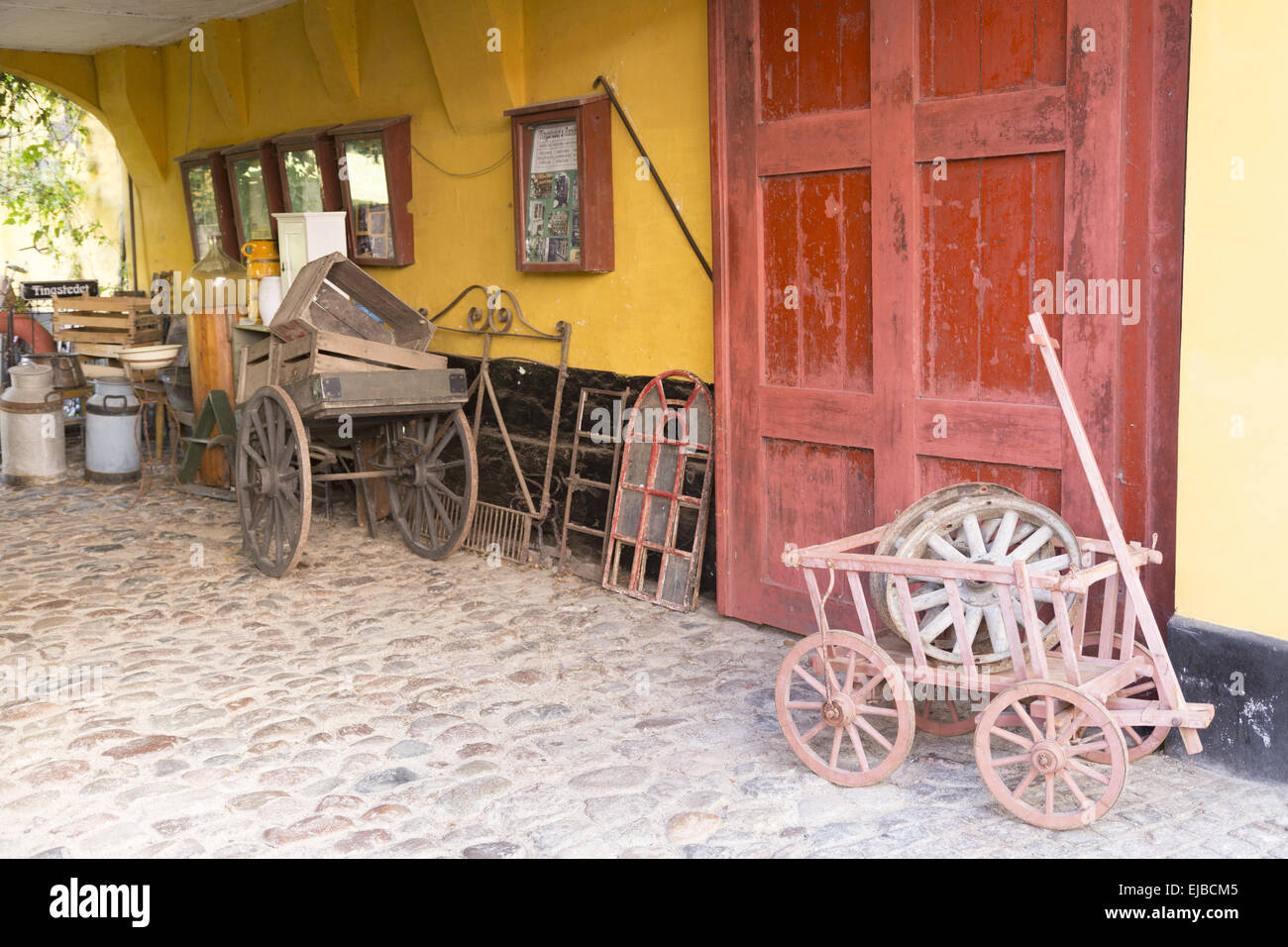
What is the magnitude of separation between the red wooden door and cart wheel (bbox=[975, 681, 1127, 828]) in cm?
92

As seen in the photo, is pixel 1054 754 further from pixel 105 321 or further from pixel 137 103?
pixel 137 103

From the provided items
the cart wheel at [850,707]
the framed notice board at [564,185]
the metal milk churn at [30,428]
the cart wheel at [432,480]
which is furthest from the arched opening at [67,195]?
the cart wheel at [850,707]

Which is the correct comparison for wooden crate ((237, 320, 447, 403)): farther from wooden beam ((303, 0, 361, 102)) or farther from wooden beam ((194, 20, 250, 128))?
wooden beam ((194, 20, 250, 128))

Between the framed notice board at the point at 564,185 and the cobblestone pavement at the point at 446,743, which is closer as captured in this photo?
the cobblestone pavement at the point at 446,743

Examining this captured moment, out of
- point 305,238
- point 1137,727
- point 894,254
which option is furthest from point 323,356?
point 1137,727

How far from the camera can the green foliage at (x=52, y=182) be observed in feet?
44.3

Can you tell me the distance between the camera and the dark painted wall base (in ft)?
12.2

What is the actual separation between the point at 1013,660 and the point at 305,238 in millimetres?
5600

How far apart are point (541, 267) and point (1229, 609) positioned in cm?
399

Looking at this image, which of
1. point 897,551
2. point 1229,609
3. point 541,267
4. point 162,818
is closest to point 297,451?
point 541,267

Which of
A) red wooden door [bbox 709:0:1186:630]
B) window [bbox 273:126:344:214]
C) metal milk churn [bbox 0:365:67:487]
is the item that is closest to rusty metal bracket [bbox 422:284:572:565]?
red wooden door [bbox 709:0:1186:630]

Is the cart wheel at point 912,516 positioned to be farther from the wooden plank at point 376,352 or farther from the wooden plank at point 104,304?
Answer: the wooden plank at point 104,304

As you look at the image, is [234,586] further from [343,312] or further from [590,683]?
[590,683]

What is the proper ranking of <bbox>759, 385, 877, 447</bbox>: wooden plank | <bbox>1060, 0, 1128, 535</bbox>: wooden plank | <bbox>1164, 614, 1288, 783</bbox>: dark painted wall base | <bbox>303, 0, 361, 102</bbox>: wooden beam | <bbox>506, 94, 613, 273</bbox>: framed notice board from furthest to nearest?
1. <bbox>303, 0, 361, 102</bbox>: wooden beam
2. <bbox>506, 94, 613, 273</bbox>: framed notice board
3. <bbox>759, 385, 877, 447</bbox>: wooden plank
4. <bbox>1060, 0, 1128, 535</bbox>: wooden plank
5. <bbox>1164, 614, 1288, 783</bbox>: dark painted wall base
